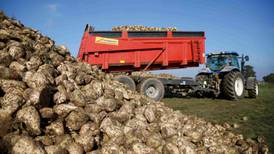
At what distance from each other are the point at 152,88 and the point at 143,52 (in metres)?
1.48

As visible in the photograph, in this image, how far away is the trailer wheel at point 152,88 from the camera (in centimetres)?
1049

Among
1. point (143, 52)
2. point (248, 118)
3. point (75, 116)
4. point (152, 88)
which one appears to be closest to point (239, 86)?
point (152, 88)

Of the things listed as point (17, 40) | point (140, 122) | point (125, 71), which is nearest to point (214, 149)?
point (140, 122)

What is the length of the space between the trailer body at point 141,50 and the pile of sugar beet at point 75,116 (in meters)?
4.17

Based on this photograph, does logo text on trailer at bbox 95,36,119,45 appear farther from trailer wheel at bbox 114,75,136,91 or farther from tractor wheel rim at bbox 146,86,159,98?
tractor wheel rim at bbox 146,86,159,98

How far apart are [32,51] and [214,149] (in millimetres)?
3971

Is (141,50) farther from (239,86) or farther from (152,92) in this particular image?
(239,86)

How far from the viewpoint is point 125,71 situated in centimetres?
1133

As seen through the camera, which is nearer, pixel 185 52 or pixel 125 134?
pixel 125 134

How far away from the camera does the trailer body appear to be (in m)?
10.6

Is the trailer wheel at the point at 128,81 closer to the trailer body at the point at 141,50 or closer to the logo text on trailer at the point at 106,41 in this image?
the trailer body at the point at 141,50

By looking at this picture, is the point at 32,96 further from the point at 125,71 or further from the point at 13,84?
the point at 125,71

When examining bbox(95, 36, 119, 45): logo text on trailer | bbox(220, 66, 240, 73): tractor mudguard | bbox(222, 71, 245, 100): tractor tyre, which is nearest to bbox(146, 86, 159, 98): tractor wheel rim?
bbox(95, 36, 119, 45): logo text on trailer

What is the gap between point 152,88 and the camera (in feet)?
35.4
